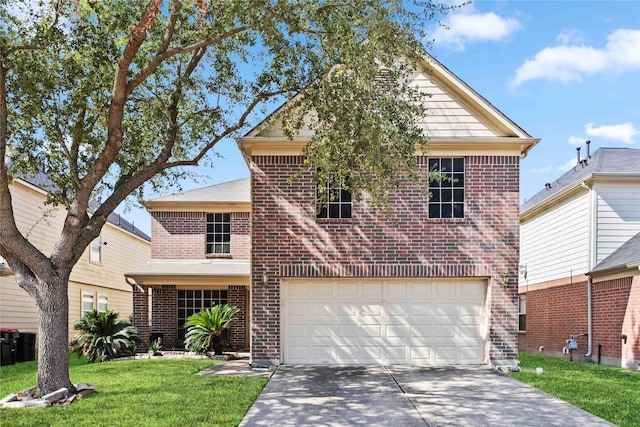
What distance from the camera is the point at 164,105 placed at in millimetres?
12219

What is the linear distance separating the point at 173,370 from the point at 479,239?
7496mm

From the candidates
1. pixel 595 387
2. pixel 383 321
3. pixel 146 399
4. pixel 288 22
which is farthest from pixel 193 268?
pixel 595 387

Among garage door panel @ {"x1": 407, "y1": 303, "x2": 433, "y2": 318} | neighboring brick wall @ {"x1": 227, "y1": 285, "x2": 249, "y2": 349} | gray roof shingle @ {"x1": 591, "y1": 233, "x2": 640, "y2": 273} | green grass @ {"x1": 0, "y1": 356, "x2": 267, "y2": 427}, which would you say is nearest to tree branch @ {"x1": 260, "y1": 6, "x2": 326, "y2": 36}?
green grass @ {"x1": 0, "y1": 356, "x2": 267, "y2": 427}

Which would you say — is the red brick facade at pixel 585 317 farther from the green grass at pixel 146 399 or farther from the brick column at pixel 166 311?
the brick column at pixel 166 311

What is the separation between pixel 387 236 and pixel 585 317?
23.5 ft

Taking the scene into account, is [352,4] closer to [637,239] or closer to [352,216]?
[352,216]

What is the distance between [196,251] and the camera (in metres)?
20.1

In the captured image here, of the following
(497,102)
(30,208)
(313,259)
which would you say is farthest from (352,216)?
(30,208)

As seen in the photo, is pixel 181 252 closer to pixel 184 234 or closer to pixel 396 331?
pixel 184 234

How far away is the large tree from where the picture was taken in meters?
9.90

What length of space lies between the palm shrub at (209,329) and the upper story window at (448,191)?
23.0 feet

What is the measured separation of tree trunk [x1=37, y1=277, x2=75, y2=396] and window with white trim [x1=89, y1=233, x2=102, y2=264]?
13841mm

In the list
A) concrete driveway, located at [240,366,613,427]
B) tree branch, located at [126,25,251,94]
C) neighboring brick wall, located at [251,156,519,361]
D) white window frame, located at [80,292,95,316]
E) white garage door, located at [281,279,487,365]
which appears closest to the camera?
concrete driveway, located at [240,366,613,427]

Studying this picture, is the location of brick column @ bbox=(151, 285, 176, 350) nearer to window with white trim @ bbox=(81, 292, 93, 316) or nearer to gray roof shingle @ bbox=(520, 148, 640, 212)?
window with white trim @ bbox=(81, 292, 93, 316)
